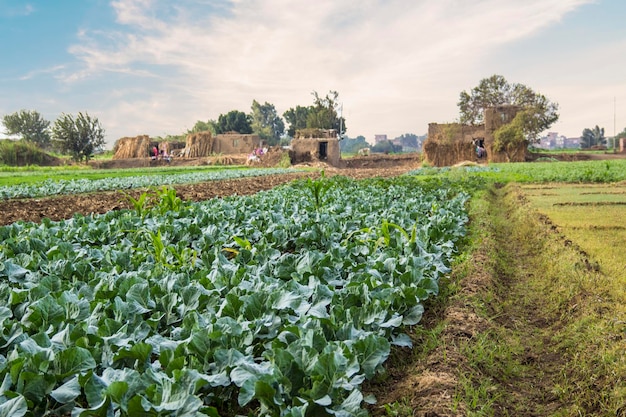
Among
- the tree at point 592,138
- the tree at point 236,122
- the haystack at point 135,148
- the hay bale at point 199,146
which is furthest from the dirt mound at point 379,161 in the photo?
the tree at point 592,138

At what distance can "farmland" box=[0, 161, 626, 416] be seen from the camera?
2.09 m

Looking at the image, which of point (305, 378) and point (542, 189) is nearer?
point (305, 378)

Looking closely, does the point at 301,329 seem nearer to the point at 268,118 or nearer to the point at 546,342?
the point at 546,342

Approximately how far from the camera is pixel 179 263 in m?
4.33

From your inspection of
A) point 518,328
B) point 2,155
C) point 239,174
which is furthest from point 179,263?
point 2,155

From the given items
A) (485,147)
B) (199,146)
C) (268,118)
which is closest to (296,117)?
(268,118)

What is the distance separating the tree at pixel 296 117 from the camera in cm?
8175

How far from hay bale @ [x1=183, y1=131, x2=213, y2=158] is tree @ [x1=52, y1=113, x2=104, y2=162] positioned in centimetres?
800

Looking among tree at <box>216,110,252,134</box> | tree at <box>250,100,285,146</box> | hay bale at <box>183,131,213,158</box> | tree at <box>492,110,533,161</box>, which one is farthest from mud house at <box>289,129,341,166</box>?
tree at <box>250,100,285,146</box>

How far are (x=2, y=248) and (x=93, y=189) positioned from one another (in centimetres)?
1242

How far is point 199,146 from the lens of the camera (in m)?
48.7

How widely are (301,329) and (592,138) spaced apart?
321 ft

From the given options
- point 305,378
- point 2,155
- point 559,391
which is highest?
point 2,155

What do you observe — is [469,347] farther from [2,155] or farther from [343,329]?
[2,155]
